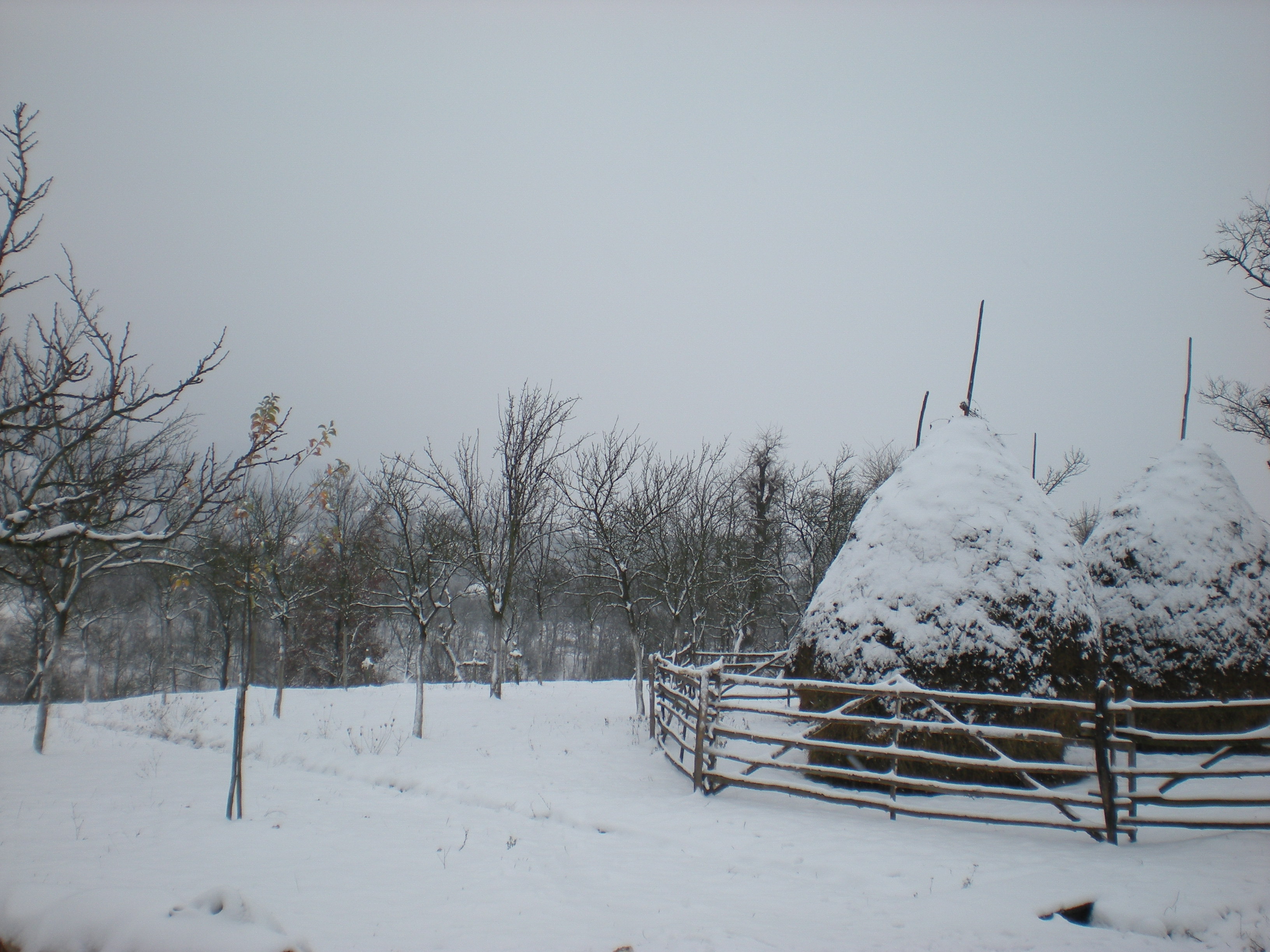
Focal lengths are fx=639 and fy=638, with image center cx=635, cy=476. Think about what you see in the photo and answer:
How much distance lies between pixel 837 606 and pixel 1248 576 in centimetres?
740

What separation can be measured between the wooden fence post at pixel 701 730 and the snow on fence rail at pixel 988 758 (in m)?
0.02

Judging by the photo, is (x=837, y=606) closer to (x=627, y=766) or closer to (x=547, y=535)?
(x=627, y=766)

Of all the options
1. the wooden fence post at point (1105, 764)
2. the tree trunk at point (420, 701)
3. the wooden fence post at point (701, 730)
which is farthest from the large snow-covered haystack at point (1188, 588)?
the tree trunk at point (420, 701)

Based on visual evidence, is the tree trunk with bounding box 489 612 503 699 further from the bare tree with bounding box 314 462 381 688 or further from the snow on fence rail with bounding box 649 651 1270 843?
the bare tree with bounding box 314 462 381 688

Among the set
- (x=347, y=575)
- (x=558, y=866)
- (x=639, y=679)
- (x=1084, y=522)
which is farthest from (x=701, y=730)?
(x=1084, y=522)

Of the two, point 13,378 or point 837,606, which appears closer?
→ point 13,378

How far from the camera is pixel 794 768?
7520mm

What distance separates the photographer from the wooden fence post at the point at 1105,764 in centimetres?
667

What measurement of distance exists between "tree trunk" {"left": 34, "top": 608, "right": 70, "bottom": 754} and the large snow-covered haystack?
18.1 metres

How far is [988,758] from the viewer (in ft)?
25.9

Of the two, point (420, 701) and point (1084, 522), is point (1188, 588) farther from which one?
point (1084, 522)

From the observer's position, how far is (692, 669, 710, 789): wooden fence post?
8.48m

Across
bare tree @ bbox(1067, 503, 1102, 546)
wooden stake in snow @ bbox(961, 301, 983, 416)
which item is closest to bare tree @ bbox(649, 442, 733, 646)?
wooden stake in snow @ bbox(961, 301, 983, 416)

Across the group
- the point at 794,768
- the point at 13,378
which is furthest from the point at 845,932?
the point at 13,378
